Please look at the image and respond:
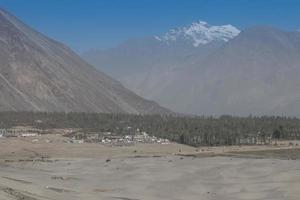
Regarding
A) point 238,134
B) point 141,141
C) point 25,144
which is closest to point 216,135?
point 238,134

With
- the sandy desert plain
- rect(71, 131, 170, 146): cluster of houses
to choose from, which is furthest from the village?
the sandy desert plain

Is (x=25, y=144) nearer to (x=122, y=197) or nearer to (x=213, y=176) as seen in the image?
(x=213, y=176)

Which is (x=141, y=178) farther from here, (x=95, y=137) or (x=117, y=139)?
(x=95, y=137)

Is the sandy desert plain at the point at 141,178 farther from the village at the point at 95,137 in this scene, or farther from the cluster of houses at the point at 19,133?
the cluster of houses at the point at 19,133

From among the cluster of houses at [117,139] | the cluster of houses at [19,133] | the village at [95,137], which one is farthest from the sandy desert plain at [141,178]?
the cluster of houses at [19,133]

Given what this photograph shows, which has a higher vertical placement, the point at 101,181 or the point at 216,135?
the point at 216,135

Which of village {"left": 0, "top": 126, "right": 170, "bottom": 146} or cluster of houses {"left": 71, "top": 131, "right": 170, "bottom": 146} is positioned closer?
village {"left": 0, "top": 126, "right": 170, "bottom": 146}

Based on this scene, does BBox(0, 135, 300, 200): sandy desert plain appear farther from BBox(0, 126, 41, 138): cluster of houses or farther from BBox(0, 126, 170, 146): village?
BBox(0, 126, 41, 138): cluster of houses

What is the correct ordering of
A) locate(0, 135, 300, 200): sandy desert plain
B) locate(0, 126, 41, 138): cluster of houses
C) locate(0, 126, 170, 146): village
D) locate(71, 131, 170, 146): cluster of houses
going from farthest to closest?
locate(0, 126, 41, 138): cluster of houses < locate(71, 131, 170, 146): cluster of houses < locate(0, 126, 170, 146): village < locate(0, 135, 300, 200): sandy desert plain
